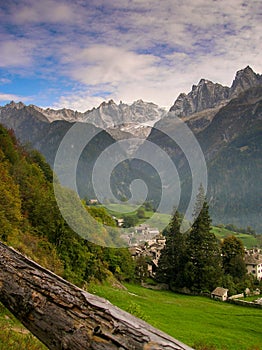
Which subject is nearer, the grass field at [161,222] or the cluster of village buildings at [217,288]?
the cluster of village buildings at [217,288]

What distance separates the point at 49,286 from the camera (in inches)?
163

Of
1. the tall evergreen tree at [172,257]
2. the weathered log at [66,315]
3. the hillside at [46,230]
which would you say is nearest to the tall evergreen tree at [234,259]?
the tall evergreen tree at [172,257]

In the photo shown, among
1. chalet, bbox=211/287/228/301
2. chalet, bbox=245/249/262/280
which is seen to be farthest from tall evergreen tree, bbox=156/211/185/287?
chalet, bbox=245/249/262/280

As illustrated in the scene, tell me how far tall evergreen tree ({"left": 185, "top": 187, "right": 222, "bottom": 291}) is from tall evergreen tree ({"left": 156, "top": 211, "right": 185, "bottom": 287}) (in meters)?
2.31

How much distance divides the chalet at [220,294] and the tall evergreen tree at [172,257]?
9.06 meters

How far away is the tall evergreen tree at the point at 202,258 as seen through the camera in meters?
62.4

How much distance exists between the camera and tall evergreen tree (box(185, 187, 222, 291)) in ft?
205

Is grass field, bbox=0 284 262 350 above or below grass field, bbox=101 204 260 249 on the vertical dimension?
below

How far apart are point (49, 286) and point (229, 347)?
85.8ft

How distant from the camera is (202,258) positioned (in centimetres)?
6506

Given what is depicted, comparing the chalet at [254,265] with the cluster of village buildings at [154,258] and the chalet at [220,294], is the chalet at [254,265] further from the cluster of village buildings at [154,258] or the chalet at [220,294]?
the chalet at [220,294]

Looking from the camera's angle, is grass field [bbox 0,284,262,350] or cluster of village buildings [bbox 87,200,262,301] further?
cluster of village buildings [bbox 87,200,262,301]

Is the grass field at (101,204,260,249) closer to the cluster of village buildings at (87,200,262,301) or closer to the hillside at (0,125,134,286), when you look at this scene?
the cluster of village buildings at (87,200,262,301)

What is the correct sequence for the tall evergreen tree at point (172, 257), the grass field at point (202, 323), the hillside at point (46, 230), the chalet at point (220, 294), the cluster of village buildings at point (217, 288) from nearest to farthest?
the grass field at point (202, 323) < the hillside at point (46, 230) < the chalet at point (220, 294) < the cluster of village buildings at point (217, 288) < the tall evergreen tree at point (172, 257)
